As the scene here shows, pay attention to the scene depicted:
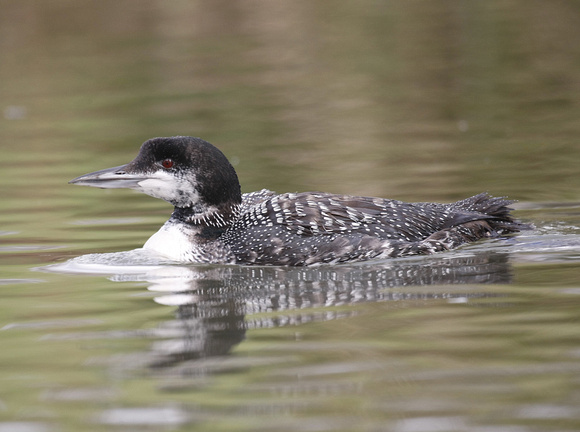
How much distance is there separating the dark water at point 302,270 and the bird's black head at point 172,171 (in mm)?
478

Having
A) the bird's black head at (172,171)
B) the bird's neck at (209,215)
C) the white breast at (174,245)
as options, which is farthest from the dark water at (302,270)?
the bird's black head at (172,171)

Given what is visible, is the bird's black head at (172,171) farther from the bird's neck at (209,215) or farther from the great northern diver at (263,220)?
the bird's neck at (209,215)

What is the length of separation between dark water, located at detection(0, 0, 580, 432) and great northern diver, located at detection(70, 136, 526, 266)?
0.13m

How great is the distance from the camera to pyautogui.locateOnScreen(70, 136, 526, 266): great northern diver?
6.18 metres

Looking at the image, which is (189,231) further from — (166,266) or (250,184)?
(250,184)

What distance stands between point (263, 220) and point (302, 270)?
463 millimetres

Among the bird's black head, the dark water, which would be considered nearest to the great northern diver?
the bird's black head

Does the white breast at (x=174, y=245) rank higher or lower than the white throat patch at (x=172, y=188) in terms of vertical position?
lower

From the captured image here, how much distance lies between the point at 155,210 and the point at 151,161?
1.80m

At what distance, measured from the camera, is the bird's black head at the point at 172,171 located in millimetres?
6355

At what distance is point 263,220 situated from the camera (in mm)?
6359

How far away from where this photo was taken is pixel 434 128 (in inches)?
444

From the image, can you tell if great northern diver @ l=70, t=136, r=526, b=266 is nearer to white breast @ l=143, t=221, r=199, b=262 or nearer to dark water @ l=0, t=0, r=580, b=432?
white breast @ l=143, t=221, r=199, b=262

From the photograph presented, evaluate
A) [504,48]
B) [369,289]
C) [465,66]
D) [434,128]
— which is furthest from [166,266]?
[504,48]
